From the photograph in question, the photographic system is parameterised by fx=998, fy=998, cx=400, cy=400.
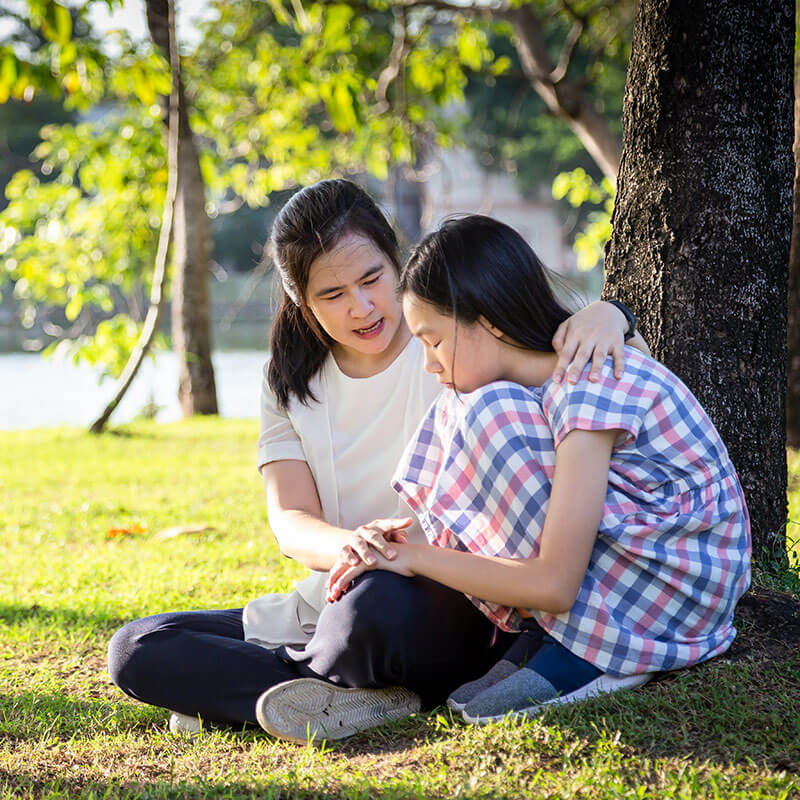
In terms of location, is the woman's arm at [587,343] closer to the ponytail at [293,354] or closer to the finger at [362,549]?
the finger at [362,549]

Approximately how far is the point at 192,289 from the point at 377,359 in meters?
6.67

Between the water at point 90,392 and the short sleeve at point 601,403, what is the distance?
6.72 metres

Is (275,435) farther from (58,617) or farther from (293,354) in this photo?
(58,617)

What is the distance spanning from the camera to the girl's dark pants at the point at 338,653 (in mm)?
1976

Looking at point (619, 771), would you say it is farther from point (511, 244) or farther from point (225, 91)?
point (225, 91)

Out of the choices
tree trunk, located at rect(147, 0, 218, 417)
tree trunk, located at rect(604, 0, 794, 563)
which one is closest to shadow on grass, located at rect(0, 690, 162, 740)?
tree trunk, located at rect(604, 0, 794, 563)

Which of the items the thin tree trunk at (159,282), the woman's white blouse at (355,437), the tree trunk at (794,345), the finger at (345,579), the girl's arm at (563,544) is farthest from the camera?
the thin tree trunk at (159,282)

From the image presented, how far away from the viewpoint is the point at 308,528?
7.48 ft

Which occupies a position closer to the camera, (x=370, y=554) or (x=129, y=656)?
(x=370, y=554)

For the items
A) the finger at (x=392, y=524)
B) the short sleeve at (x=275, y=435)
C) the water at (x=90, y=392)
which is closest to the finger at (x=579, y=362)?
the finger at (x=392, y=524)

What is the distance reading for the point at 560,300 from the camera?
2.14 metres

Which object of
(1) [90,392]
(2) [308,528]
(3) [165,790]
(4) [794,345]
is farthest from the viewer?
(1) [90,392]

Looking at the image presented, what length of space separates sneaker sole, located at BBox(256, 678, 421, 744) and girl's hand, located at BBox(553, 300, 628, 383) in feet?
2.51

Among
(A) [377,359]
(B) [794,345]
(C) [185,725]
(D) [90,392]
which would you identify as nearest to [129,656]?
(C) [185,725]
